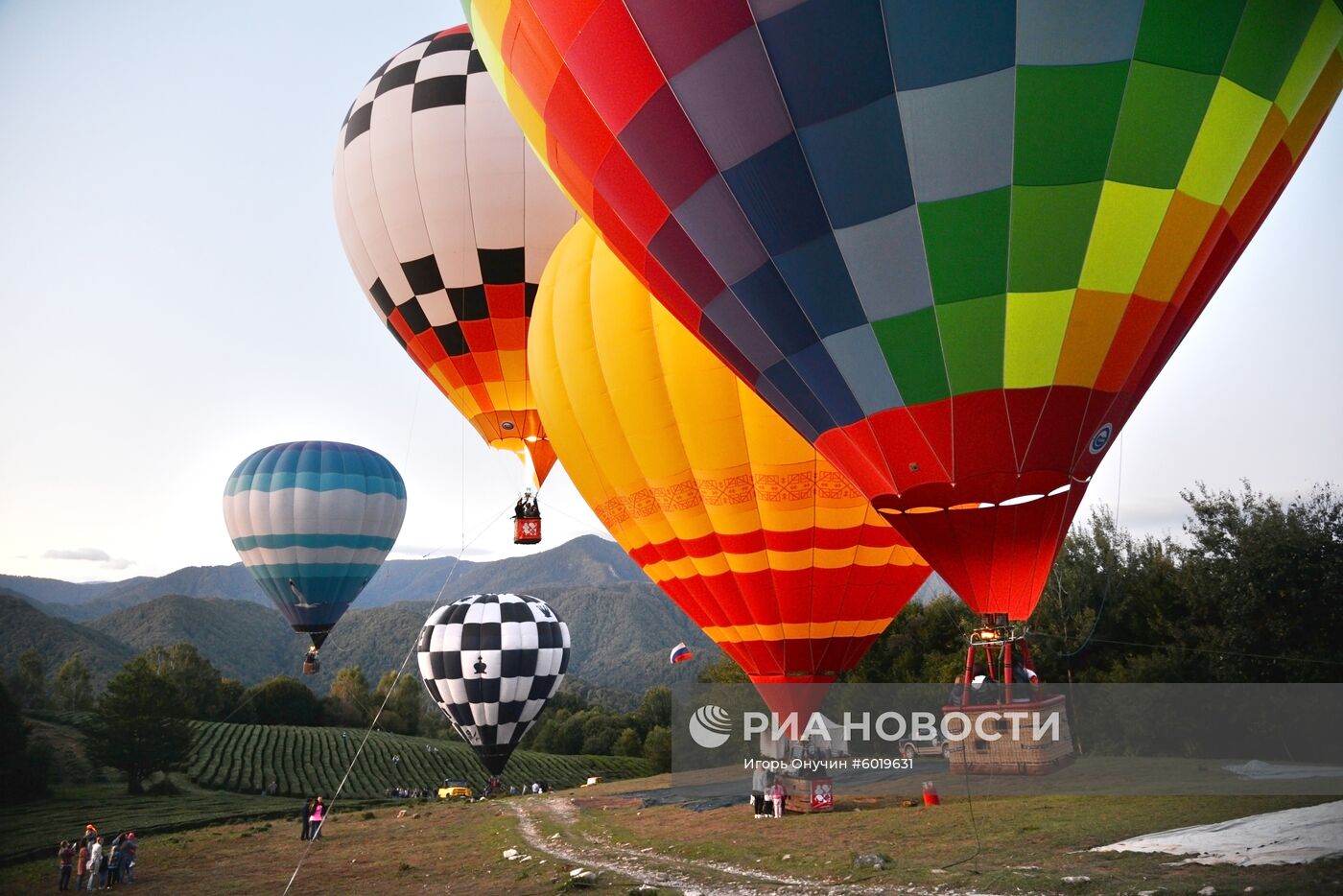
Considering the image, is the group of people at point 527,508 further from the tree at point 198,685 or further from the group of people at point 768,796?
the tree at point 198,685

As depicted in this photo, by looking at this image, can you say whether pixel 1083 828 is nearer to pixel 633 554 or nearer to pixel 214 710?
pixel 633 554

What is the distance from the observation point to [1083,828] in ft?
26.7

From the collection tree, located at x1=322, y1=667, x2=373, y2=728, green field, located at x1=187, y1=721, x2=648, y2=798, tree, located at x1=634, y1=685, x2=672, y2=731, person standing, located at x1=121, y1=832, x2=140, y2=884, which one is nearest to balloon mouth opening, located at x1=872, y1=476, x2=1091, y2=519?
person standing, located at x1=121, y1=832, x2=140, y2=884

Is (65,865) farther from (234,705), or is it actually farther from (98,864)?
(234,705)

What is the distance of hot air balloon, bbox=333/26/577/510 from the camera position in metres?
12.8

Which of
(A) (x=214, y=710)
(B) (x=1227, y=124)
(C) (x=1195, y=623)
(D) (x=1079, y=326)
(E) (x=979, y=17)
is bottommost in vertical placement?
(A) (x=214, y=710)

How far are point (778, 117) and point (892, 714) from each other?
17721 millimetres

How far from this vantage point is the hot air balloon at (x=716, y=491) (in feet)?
29.6

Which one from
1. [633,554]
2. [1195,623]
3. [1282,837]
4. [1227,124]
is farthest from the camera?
[1195,623]

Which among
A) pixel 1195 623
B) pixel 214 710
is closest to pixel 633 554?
pixel 1195 623

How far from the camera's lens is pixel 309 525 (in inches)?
867

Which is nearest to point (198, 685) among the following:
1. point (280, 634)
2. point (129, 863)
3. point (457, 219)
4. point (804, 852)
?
point (129, 863)

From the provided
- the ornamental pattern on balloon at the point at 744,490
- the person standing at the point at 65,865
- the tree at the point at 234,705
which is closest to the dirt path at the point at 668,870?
the ornamental pattern on balloon at the point at 744,490

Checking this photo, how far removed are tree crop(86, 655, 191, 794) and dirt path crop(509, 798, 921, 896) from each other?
2658 centimetres
